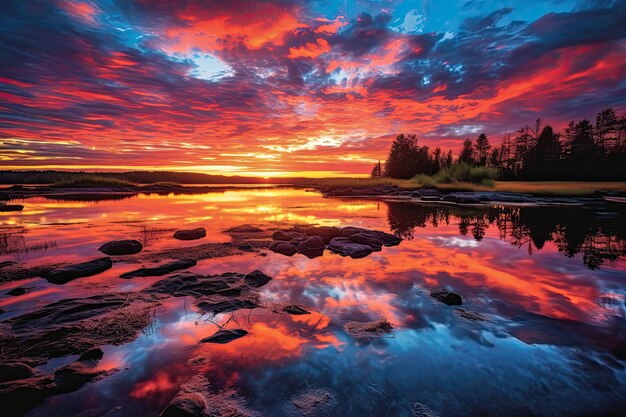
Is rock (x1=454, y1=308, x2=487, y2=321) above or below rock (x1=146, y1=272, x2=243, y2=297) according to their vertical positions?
below

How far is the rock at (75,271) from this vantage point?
716 cm

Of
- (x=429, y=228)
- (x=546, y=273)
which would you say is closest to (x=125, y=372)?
(x=546, y=273)

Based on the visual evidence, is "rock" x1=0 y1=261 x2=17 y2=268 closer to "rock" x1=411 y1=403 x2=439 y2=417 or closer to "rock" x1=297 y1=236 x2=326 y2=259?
"rock" x1=297 y1=236 x2=326 y2=259

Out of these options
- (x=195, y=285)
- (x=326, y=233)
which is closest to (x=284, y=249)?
(x=326, y=233)

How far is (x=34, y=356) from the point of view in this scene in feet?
13.4

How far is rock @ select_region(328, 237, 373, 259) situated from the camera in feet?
33.4

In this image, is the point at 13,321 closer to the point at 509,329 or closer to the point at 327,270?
the point at 327,270

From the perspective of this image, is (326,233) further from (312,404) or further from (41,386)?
(41,386)

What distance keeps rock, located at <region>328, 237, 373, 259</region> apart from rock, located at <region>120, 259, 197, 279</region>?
16.4ft

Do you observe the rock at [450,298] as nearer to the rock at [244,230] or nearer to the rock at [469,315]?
the rock at [469,315]

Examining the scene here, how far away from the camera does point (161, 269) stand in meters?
8.02

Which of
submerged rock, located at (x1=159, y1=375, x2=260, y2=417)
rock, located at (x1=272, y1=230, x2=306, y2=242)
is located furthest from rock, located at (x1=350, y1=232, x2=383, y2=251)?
submerged rock, located at (x1=159, y1=375, x2=260, y2=417)

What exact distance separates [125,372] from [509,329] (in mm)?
6074

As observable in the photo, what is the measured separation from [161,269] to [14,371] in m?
4.45
